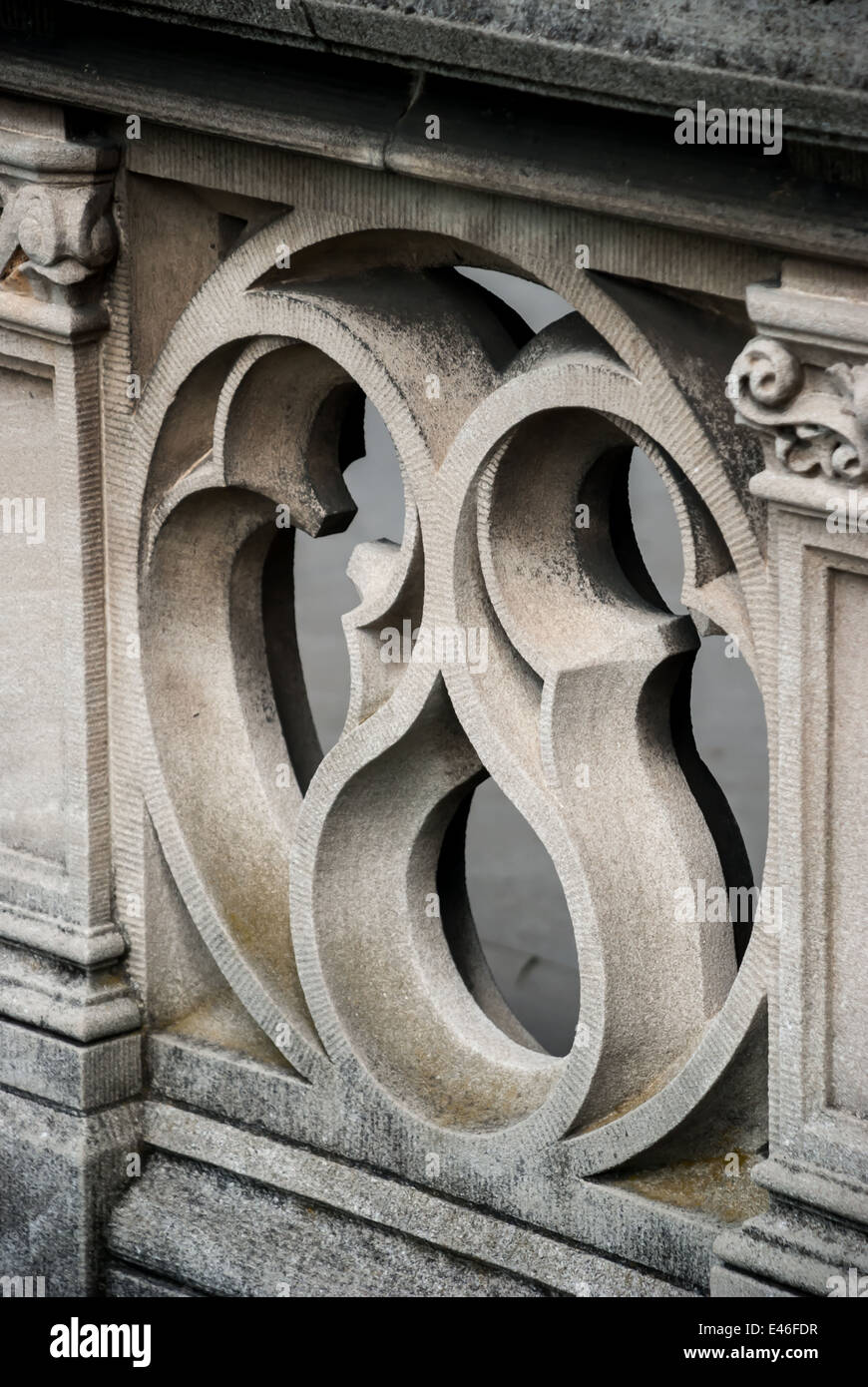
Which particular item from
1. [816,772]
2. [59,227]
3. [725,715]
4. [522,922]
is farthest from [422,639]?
[725,715]

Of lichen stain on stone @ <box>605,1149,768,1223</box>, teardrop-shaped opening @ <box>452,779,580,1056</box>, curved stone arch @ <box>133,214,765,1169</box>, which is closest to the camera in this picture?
curved stone arch @ <box>133,214,765,1169</box>

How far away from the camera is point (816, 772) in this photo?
3100 mm

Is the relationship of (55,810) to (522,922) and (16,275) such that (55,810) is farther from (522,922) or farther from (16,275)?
(522,922)

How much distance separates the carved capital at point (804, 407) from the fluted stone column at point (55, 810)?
1310mm

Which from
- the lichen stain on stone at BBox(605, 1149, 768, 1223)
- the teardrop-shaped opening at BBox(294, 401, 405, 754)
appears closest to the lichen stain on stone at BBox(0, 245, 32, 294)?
the lichen stain on stone at BBox(605, 1149, 768, 1223)

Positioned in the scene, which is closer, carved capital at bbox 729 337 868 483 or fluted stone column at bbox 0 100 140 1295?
carved capital at bbox 729 337 868 483

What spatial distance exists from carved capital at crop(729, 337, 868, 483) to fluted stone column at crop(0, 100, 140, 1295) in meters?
1.31

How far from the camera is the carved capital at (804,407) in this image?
2.87m

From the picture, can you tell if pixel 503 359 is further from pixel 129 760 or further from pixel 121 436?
pixel 129 760

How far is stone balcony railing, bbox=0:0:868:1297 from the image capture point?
118 inches

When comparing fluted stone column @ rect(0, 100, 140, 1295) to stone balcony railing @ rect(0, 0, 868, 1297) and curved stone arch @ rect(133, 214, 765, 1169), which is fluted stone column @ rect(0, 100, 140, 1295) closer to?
stone balcony railing @ rect(0, 0, 868, 1297)

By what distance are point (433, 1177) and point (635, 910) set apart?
599mm

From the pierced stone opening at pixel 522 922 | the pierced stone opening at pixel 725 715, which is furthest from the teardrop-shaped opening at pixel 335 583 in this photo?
the pierced stone opening at pixel 725 715

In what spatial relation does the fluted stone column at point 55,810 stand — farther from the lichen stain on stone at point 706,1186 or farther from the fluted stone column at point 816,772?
the fluted stone column at point 816,772
